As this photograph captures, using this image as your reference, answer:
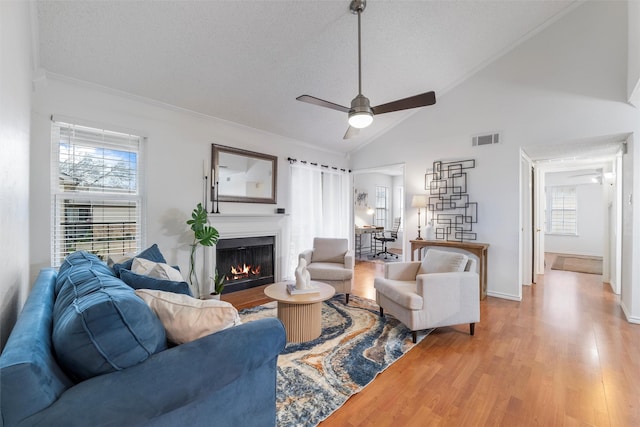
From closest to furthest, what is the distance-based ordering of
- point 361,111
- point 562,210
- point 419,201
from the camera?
point 361,111 → point 419,201 → point 562,210

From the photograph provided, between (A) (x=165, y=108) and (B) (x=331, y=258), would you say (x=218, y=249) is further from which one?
(A) (x=165, y=108)

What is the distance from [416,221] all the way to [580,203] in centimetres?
614

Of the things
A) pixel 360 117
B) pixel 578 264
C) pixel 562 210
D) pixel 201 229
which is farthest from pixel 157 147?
pixel 562 210

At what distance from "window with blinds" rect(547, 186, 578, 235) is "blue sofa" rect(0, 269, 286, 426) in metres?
9.81

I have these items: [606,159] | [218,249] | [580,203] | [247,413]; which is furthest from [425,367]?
[580,203]

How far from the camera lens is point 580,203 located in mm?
7770

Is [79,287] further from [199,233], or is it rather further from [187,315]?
[199,233]

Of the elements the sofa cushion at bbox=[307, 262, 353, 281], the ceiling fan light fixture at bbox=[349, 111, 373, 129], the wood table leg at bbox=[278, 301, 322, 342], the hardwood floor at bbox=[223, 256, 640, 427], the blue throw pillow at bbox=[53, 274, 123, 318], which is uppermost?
the ceiling fan light fixture at bbox=[349, 111, 373, 129]

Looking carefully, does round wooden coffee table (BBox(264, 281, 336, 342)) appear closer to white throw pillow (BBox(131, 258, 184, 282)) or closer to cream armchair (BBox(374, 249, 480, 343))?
cream armchair (BBox(374, 249, 480, 343))

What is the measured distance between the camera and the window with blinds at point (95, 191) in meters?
2.87

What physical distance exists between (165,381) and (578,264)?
8531mm

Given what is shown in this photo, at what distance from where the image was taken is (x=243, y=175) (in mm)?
4383

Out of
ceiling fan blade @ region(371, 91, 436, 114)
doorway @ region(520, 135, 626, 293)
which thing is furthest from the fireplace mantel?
doorway @ region(520, 135, 626, 293)

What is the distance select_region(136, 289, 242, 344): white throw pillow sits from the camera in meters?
1.17
